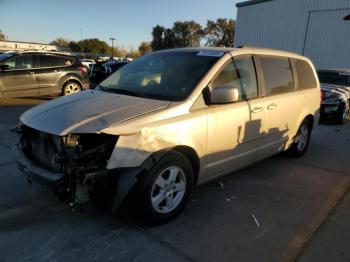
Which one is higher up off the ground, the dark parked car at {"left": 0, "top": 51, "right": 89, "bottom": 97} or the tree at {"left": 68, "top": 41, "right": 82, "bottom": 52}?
the tree at {"left": 68, "top": 41, "right": 82, "bottom": 52}

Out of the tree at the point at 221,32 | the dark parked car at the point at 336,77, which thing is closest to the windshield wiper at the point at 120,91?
the dark parked car at the point at 336,77

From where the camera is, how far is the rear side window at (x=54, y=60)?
1098 cm

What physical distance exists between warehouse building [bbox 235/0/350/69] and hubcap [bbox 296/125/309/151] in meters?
17.1

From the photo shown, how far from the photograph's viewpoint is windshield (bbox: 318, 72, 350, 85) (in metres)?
10.9

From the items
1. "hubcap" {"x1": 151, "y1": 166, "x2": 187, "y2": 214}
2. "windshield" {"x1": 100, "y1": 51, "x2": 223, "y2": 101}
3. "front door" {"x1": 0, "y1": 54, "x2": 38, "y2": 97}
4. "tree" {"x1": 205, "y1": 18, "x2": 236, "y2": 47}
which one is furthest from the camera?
"tree" {"x1": 205, "y1": 18, "x2": 236, "y2": 47}

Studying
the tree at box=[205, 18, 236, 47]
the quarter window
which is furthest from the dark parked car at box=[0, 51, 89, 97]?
the tree at box=[205, 18, 236, 47]

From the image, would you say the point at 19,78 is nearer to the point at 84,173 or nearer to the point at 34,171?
the point at 34,171

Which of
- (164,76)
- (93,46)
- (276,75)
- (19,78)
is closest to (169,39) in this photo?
(93,46)

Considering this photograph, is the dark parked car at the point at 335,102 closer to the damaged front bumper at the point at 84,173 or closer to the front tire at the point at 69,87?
the front tire at the point at 69,87

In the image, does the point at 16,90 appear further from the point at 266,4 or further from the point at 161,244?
the point at 266,4

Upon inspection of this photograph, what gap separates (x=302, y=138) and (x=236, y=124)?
8.13 ft

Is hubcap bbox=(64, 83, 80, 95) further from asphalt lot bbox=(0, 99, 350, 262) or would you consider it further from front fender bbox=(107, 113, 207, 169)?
front fender bbox=(107, 113, 207, 169)

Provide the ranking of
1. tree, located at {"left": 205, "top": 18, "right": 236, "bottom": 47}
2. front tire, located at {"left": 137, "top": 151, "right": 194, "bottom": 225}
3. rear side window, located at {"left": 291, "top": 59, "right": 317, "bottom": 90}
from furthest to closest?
1. tree, located at {"left": 205, "top": 18, "right": 236, "bottom": 47}
2. rear side window, located at {"left": 291, "top": 59, "right": 317, "bottom": 90}
3. front tire, located at {"left": 137, "top": 151, "right": 194, "bottom": 225}

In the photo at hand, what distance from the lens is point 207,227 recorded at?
11.0ft
